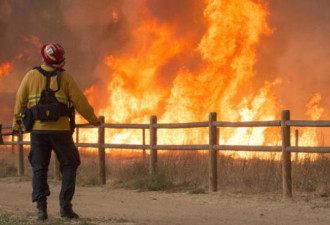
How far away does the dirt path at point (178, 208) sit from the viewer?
927 cm

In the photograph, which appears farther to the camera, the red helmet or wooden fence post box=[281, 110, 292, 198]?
wooden fence post box=[281, 110, 292, 198]

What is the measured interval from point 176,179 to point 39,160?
5.95 m

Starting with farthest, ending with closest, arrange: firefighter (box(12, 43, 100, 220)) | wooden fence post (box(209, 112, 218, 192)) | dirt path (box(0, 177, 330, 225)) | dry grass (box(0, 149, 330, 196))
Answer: wooden fence post (box(209, 112, 218, 192)) < dry grass (box(0, 149, 330, 196)) < dirt path (box(0, 177, 330, 225)) < firefighter (box(12, 43, 100, 220))

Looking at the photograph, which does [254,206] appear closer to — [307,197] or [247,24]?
[307,197]

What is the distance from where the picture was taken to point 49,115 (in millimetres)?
8305

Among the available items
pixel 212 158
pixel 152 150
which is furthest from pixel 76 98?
pixel 152 150

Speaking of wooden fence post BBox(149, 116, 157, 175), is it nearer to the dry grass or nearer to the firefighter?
the dry grass

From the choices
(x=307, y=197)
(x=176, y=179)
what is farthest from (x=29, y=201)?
(x=307, y=197)

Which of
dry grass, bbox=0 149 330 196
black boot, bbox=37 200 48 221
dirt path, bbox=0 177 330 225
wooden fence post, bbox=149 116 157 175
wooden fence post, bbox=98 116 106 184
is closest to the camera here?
black boot, bbox=37 200 48 221

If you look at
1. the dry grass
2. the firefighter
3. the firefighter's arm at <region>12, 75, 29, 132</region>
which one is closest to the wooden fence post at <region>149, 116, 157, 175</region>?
the dry grass

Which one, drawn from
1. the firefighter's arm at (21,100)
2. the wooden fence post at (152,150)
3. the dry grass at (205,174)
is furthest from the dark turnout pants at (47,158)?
the wooden fence post at (152,150)

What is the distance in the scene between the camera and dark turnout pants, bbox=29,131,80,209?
846cm

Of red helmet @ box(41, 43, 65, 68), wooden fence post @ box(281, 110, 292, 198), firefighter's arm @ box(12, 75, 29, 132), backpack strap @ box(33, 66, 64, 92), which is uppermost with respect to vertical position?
red helmet @ box(41, 43, 65, 68)

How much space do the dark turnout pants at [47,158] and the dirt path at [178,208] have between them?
0.39 m
